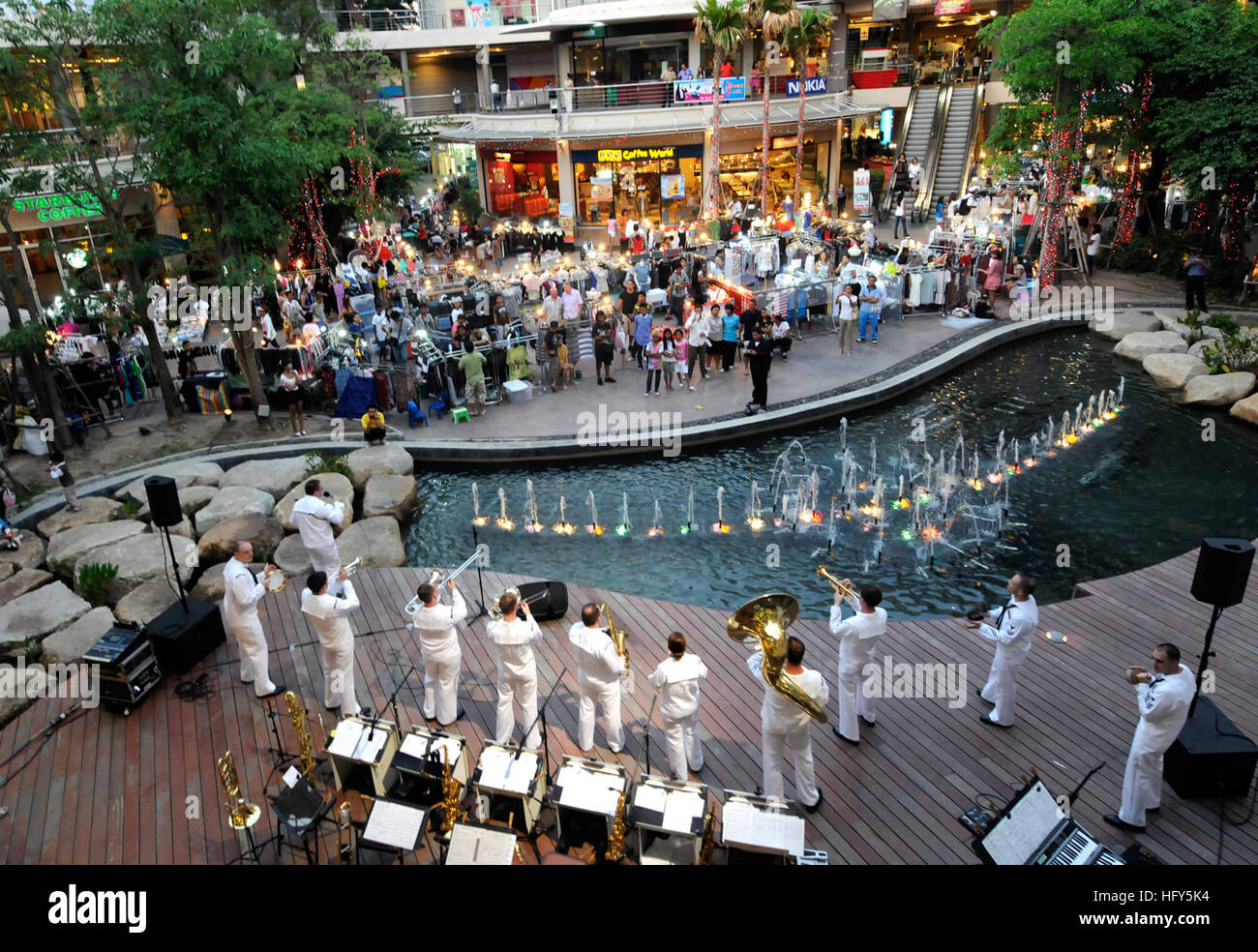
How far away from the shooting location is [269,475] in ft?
46.9

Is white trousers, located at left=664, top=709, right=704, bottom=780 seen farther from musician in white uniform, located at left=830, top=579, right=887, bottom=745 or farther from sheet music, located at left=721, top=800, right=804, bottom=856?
musician in white uniform, located at left=830, top=579, right=887, bottom=745

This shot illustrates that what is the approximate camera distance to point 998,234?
79.0 ft

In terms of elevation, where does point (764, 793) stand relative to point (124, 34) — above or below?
below

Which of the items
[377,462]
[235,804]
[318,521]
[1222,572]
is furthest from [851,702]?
[377,462]

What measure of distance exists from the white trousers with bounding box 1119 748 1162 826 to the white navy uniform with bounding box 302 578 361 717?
645 centimetres

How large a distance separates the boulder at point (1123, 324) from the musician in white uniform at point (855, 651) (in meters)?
15.7

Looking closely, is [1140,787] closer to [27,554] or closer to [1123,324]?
[27,554]

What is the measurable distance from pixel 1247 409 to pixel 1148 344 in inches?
Result: 142

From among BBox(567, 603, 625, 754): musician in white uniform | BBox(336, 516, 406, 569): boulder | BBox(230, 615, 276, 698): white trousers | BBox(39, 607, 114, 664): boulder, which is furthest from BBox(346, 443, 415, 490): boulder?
BBox(567, 603, 625, 754): musician in white uniform

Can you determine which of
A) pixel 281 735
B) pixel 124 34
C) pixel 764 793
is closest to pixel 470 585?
pixel 281 735

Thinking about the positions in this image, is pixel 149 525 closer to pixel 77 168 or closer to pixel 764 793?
pixel 77 168

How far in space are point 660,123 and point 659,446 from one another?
20.8 meters

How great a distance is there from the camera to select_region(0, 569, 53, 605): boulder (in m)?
11.2

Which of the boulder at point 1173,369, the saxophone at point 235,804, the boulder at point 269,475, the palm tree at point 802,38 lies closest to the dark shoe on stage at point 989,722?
the saxophone at point 235,804
